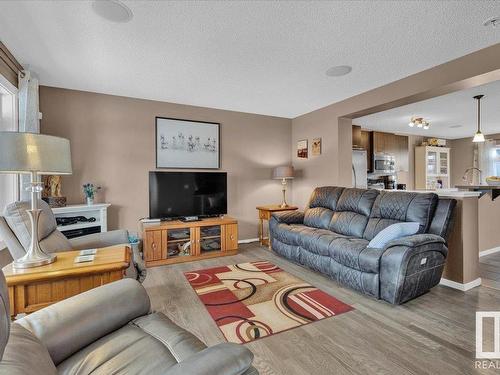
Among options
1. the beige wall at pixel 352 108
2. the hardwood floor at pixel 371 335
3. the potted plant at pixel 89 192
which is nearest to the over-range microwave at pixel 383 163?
the beige wall at pixel 352 108

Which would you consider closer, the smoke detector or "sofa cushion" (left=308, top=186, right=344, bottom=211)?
the smoke detector

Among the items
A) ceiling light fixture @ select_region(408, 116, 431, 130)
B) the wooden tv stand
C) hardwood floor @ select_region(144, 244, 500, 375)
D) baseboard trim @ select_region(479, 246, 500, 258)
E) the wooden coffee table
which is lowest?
hardwood floor @ select_region(144, 244, 500, 375)

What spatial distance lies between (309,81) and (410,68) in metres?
1.11

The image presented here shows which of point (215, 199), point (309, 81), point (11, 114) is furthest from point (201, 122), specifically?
point (11, 114)

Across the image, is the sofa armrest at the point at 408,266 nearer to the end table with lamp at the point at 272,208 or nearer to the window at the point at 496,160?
the end table with lamp at the point at 272,208

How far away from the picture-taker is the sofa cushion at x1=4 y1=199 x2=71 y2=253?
170cm

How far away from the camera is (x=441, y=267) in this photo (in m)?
2.56

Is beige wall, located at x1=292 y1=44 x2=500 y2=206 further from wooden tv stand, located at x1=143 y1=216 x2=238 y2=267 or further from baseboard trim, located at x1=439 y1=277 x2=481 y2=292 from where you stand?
baseboard trim, located at x1=439 y1=277 x2=481 y2=292

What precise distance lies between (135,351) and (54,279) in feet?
2.55

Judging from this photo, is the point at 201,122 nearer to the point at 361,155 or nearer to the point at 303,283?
the point at 303,283

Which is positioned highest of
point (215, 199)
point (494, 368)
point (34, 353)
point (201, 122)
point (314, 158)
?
point (201, 122)

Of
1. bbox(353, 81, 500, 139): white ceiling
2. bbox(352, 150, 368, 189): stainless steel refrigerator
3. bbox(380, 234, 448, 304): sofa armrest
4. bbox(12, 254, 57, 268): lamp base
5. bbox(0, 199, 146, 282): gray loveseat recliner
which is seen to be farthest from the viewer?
bbox(352, 150, 368, 189): stainless steel refrigerator

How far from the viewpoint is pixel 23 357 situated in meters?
0.78

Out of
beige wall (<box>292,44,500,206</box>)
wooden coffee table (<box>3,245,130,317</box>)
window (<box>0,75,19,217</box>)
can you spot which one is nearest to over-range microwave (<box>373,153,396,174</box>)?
beige wall (<box>292,44,500,206</box>)
